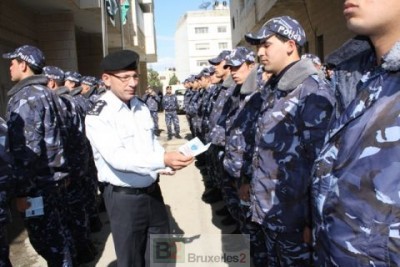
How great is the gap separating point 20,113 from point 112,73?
1012mm

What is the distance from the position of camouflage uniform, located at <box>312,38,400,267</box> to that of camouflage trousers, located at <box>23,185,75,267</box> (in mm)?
2493

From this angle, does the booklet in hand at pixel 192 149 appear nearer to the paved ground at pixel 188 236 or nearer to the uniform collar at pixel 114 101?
the uniform collar at pixel 114 101

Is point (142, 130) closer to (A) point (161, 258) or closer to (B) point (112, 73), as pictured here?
(B) point (112, 73)

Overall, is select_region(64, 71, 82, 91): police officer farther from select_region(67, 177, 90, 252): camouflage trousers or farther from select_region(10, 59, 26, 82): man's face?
select_region(10, 59, 26, 82): man's face

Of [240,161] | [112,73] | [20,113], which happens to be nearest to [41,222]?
[20,113]

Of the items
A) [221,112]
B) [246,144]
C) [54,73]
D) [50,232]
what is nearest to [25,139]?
[50,232]

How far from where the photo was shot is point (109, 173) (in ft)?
8.57

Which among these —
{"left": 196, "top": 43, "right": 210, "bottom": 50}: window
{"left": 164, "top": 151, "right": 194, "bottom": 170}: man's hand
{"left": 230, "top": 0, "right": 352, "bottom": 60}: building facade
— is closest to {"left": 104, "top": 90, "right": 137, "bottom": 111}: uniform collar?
{"left": 164, "top": 151, "right": 194, "bottom": 170}: man's hand

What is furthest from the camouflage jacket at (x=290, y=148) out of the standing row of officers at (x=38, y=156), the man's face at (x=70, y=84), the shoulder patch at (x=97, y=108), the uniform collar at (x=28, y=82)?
the man's face at (x=70, y=84)

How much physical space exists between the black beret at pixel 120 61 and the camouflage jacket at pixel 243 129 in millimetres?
1193

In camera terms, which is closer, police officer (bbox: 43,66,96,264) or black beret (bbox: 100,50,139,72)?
black beret (bbox: 100,50,139,72)

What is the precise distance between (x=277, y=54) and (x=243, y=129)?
49.5 inches

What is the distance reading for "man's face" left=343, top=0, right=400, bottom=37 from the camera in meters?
1.26

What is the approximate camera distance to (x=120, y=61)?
8.44 ft
